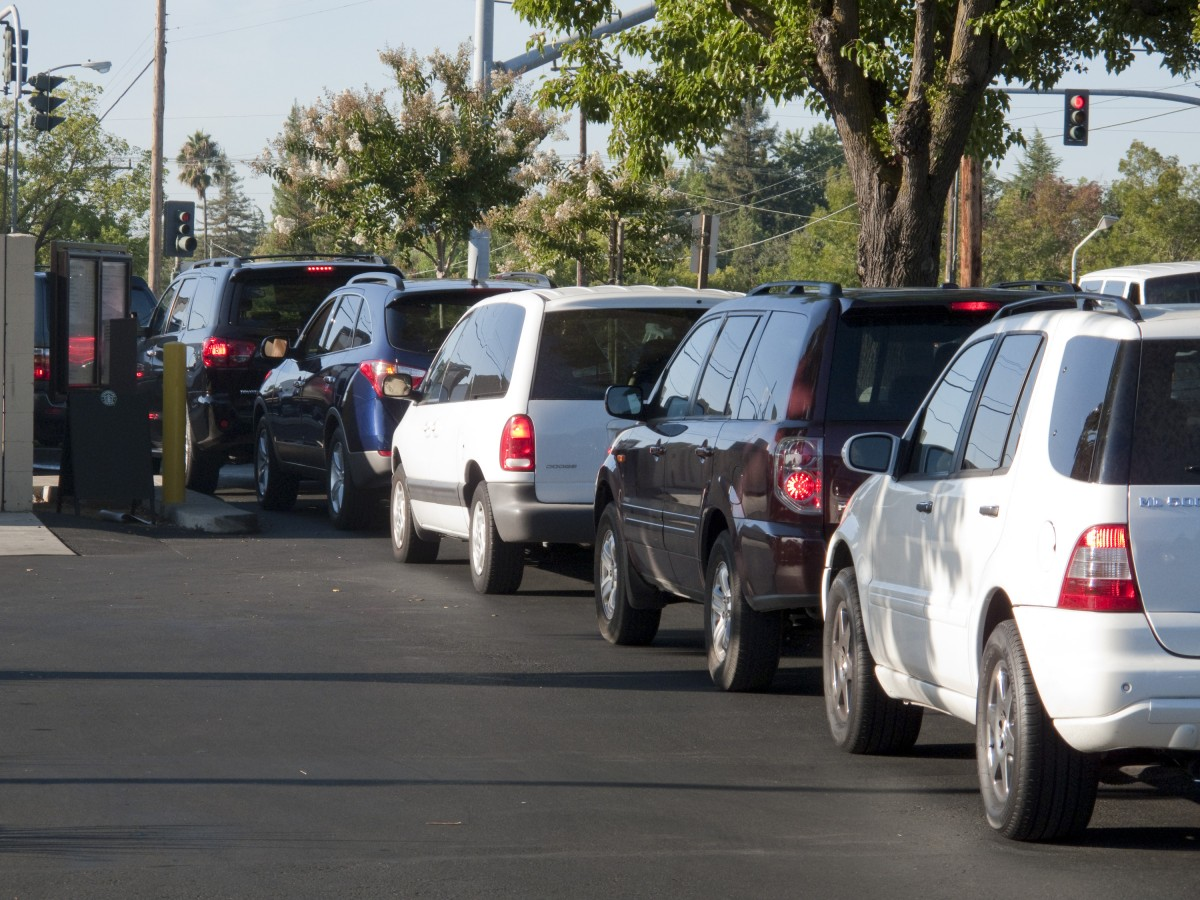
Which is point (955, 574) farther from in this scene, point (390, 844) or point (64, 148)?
point (64, 148)

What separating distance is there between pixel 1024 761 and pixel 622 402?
15.1 ft

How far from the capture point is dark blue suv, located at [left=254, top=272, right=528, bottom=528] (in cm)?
1477

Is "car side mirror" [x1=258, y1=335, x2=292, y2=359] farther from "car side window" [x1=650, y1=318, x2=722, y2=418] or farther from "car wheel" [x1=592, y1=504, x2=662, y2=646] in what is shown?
"car side window" [x1=650, y1=318, x2=722, y2=418]

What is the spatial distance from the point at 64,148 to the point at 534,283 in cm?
6017

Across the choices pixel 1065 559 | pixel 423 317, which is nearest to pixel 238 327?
pixel 423 317

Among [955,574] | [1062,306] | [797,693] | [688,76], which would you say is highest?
[688,76]

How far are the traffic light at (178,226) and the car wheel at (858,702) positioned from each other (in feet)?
86.5

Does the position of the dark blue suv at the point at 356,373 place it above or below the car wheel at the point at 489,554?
above

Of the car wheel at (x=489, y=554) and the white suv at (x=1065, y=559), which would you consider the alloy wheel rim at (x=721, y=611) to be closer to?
the white suv at (x=1065, y=559)

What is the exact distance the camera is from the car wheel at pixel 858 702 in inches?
284

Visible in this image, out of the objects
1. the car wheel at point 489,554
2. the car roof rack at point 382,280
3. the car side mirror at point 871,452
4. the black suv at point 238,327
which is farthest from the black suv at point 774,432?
the black suv at point 238,327

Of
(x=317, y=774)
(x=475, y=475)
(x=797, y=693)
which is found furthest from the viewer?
(x=475, y=475)

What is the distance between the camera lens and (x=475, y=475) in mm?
12055

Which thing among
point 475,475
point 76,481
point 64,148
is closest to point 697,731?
point 475,475
